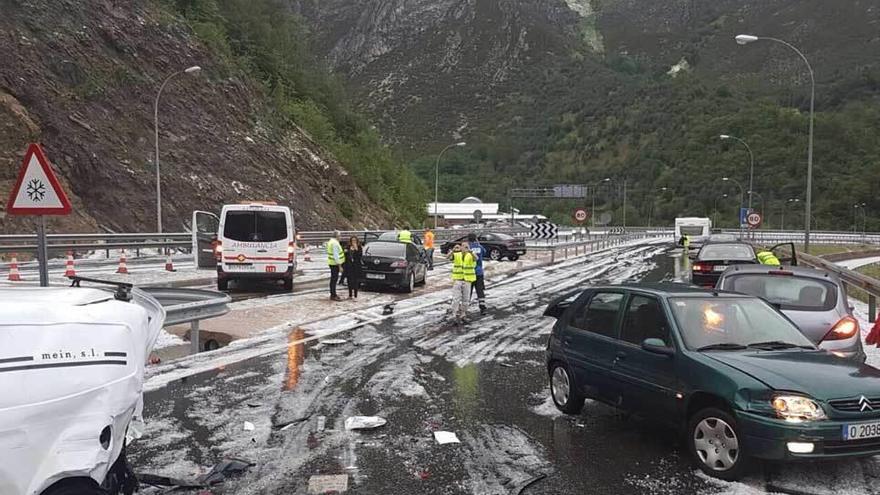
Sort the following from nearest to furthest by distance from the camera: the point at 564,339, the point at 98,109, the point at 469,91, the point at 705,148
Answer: the point at 564,339
the point at 98,109
the point at 705,148
the point at 469,91

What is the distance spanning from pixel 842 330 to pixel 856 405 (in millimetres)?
3342

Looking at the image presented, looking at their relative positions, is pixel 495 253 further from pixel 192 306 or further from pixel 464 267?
pixel 192 306

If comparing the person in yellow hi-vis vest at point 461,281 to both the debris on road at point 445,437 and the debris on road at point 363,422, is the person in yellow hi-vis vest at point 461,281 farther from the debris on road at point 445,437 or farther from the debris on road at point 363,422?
the debris on road at point 445,437

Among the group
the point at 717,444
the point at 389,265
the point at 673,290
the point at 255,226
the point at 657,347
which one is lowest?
the point at 717,444

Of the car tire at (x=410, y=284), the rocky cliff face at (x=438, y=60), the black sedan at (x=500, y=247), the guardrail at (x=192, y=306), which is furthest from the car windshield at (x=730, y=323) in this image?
the rocky cliff face at (x=438, y=60)

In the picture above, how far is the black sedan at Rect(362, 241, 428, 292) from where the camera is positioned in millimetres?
18750

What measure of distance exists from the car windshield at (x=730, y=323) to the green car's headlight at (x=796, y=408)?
0.88 m

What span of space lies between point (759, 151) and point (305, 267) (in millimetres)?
104950

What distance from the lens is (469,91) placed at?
178 m

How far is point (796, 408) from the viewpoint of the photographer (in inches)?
195

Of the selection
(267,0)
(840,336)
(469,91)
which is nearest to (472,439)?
(840,336)

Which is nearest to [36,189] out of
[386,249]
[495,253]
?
[386,249]

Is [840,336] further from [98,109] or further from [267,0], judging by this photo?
[267,0]

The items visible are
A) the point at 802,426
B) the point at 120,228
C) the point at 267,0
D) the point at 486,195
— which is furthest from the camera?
the point at 486,195
